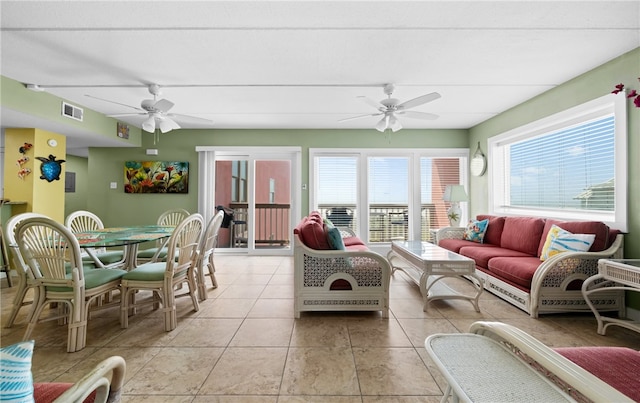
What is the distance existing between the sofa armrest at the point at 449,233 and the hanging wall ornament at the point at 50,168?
6049mm

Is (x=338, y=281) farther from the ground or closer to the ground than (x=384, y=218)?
closer to the ground

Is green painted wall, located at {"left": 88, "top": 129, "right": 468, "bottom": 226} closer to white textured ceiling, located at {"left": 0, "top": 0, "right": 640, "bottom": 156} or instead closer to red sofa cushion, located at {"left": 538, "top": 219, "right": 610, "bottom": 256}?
white textured ceiling, located at {"left": 0, "top": 0, "right": 640, "bottom": 156}

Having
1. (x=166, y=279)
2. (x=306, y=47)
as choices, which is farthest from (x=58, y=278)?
(x=306, y=47)

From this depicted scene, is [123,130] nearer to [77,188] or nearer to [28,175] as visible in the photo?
[28,175]

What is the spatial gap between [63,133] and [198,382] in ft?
15.5

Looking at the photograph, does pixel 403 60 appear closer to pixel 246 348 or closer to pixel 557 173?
pixel 557 173

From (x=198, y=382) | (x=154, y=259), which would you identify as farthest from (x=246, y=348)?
(x=154, y=259)

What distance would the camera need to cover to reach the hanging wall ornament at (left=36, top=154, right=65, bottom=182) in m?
3.97

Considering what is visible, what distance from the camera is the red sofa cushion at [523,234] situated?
3305mm

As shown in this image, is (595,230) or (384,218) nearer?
(595,230)

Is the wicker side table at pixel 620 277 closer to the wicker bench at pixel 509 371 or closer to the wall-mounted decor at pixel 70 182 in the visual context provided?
the wicker bench at pixel 509 371

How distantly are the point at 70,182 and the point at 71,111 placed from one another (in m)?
4.14

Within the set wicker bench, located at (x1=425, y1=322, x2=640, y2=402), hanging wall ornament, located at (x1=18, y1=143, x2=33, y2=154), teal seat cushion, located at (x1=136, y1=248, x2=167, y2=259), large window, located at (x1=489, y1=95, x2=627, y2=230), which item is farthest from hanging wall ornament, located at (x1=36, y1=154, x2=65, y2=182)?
large window, located at (x1=489, y1=95, x2=627, y2=230)

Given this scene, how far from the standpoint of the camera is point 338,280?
101 inches
